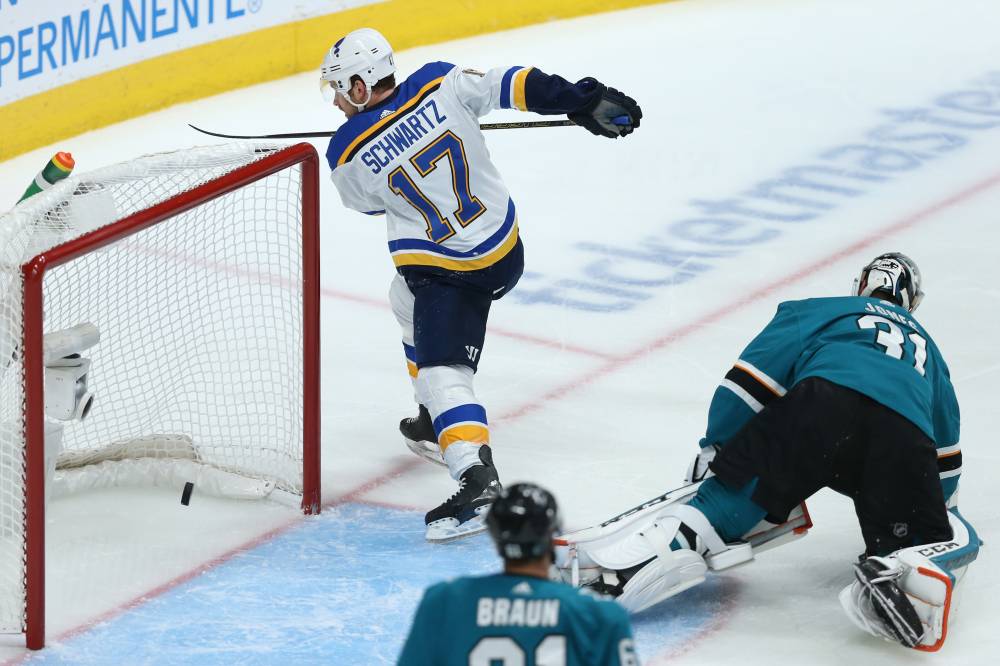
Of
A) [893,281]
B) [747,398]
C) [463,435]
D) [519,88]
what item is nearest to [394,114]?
[519,88]

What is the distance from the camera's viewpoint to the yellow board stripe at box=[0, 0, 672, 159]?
6.91 metres

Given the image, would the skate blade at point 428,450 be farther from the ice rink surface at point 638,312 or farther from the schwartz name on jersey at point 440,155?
the schwartz name on jersey at point 440,155

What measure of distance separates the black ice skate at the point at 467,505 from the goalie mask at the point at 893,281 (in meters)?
0.89

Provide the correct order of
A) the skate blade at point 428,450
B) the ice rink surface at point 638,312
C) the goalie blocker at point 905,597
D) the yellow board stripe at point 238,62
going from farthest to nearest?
the yellow board stripe at point 238,62 < the skate blade at point 428,450 < the ice rink surface at point 638,312 < the goalie blocker at point 905,597

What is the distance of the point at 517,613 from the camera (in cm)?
246

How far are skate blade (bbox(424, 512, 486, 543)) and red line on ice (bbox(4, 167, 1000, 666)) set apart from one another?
13.1 inches

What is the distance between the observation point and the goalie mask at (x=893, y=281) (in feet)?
13.4

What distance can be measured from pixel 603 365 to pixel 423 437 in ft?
2.60

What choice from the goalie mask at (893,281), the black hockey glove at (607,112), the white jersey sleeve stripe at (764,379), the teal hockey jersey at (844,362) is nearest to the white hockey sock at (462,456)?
the teal hockey jersey at (844,362)

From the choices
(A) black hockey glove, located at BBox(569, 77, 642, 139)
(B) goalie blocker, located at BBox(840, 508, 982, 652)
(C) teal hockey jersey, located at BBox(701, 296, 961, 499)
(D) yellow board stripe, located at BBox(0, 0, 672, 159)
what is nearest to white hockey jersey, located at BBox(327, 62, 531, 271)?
(A) black hockey glove, located at BBox(569, 77, 642, 139)

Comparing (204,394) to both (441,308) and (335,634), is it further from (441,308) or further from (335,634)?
(335,634)

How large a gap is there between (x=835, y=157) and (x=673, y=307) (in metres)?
1.71

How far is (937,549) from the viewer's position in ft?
12.3

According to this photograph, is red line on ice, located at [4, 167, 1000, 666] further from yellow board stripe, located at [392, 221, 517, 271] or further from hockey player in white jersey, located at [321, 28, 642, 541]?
yellow board stripe, located at [392, 221, 517, 271]
